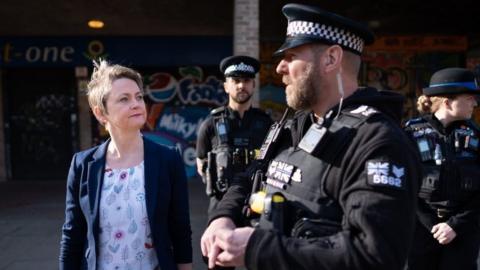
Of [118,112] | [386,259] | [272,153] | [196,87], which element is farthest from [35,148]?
[386,259]

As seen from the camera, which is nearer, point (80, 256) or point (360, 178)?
point (360, 178)

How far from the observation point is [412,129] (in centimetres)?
308

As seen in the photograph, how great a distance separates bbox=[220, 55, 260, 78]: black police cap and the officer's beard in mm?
2682

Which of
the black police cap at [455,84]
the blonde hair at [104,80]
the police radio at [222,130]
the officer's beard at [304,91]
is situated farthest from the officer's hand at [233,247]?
the police radio at [222,130]

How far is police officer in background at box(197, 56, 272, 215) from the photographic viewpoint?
4035 mm

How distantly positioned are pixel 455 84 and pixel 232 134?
201 centimetres

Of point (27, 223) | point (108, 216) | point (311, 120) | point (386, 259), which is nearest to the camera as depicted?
point (386, 259)

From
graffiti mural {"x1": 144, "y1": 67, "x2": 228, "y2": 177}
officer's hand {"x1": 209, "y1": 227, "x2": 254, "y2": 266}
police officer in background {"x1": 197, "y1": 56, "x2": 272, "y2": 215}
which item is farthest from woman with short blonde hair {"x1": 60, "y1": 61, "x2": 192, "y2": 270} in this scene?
graffiti mural {"x1": 144, "y1": 67, "x2": 228, "y2": 177}

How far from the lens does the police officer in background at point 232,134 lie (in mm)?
4035

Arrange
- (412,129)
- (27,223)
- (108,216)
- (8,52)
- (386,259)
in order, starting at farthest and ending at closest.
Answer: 1. (8,52)
2. (27,223)
3. (412,129)
4. (108,216)
5. (386,259)

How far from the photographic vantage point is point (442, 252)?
300cm

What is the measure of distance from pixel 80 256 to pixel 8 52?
9255 millimetres

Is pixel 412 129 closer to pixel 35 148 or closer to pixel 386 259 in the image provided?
pixel 386 259

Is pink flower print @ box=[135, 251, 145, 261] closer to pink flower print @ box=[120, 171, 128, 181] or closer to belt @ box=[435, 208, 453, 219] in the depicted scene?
pink flower print @ box=[120, 171, 128, 181]
